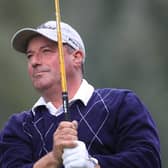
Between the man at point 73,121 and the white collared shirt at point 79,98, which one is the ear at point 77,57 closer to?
the man at point 73,121

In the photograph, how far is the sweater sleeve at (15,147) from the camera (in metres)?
5.45

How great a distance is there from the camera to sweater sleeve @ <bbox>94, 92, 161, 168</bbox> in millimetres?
5289

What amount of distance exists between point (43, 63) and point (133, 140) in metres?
0.66

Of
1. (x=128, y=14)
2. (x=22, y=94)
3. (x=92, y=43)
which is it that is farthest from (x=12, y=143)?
(x=128, y=14)

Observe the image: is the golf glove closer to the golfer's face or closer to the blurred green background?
the golfer's face

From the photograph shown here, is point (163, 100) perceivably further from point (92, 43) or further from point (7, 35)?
point (7, 35)

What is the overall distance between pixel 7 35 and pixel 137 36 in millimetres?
3093

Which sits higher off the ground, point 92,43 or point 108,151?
point 92,43

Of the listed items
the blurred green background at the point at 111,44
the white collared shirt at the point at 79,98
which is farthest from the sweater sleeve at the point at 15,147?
the blurred green background at the point at 111,44

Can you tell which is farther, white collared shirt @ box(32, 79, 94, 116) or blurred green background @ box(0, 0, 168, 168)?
blurred green background @ box(0, 0, 168, 168)

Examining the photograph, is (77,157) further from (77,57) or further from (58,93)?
(77,57)

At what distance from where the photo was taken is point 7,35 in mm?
17609

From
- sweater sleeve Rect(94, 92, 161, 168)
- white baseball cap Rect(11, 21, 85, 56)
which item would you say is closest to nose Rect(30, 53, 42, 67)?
A: white baseball cap Rect(11, 21, 85, 56)

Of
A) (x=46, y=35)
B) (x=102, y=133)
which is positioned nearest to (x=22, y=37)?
(x=46, y=35)
